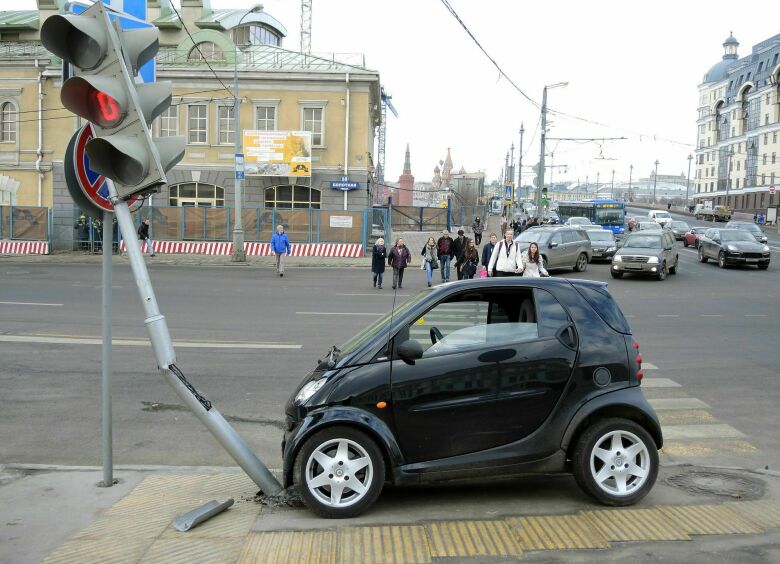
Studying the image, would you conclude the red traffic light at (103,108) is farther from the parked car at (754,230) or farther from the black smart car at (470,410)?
the parked car at (754,230)

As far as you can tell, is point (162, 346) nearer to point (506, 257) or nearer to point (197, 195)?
point (506, 257)

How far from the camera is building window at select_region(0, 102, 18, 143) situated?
38469 mm

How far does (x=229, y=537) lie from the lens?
4715mm

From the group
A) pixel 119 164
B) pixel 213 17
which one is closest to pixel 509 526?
pixel 119 164

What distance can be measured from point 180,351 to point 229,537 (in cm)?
743

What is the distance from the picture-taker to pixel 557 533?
4762 mm

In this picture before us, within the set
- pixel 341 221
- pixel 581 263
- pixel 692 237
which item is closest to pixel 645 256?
pixel 581 263

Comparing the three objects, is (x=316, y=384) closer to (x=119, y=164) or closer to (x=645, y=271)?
(x=119, y=164)

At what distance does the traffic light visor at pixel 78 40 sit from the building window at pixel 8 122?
3856 centimetres

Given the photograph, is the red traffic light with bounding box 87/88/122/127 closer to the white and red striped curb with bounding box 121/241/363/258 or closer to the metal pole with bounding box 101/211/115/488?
the metal pole with bounding box 101/211/115/488

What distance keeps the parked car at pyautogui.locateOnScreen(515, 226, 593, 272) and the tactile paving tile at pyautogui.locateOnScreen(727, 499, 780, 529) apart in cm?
2091

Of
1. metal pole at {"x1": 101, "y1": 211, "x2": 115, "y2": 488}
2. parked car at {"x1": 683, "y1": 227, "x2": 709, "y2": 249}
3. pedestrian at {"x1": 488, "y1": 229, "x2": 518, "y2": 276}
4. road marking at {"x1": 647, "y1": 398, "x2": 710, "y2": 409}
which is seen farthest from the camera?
parked car at {"x1": 683, "y1": 227, "x2": 709, "y2": 249}

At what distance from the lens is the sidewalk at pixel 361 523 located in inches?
178

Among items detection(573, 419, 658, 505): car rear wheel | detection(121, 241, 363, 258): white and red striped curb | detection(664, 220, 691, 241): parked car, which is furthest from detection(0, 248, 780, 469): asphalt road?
detection(664, 220, 691, 241): parked car
